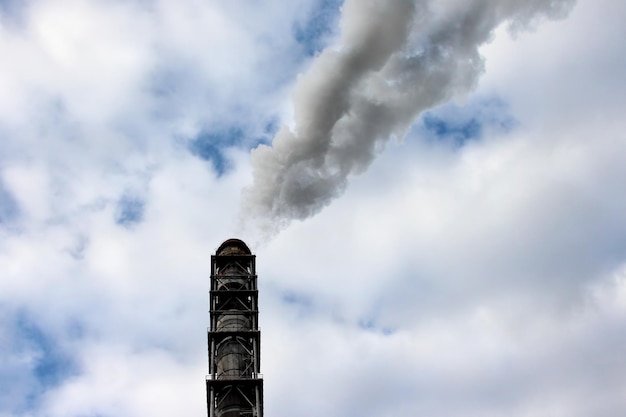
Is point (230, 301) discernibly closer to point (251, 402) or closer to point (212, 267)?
point (212, 267)

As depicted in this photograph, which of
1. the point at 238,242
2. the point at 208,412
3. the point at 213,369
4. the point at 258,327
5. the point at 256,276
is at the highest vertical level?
the point at 238,242

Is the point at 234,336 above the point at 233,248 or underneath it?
underneath

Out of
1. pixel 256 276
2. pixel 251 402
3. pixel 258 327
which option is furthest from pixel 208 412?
pixel 256 276

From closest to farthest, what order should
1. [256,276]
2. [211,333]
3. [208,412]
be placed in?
1. [208,412]
2. [211,333]
3. [256,276]

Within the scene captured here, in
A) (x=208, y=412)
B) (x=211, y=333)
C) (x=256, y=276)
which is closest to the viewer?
(x=208, y=412)

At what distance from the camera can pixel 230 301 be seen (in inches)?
1759

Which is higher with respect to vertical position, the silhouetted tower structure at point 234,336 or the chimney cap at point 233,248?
the chimney cap at point 233,248

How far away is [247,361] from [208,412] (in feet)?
11.7

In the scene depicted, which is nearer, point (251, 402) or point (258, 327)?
point (251, 402)

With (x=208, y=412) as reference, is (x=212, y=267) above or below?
above

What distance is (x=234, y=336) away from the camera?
42594 mm

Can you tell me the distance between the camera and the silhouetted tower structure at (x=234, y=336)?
39688 mm

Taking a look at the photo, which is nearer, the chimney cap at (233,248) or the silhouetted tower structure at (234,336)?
the silhouetted tower structure at (234,336)

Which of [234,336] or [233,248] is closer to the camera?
[234,336]
